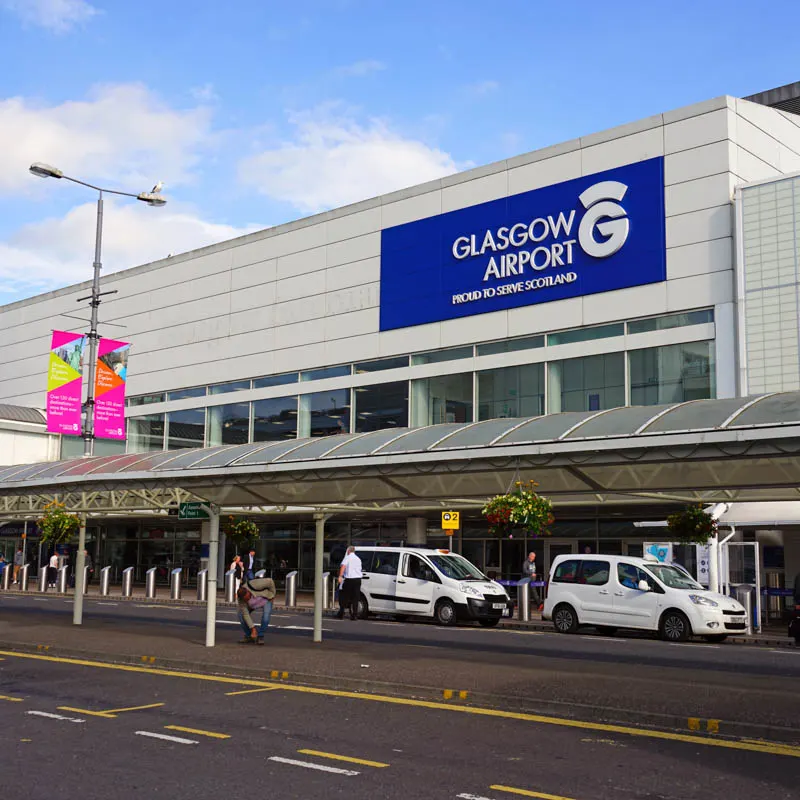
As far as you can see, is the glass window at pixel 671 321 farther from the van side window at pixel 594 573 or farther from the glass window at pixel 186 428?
the glass window at pixel 186 428

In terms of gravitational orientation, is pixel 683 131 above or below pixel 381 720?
above

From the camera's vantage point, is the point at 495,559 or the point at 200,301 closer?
the point at 495,559

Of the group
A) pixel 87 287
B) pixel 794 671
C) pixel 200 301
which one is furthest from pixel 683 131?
pixel 87 287

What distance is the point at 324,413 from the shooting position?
1550 inches

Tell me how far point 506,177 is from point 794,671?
22448 mm

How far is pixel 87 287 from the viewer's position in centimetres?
5081

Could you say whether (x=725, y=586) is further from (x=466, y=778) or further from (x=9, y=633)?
(x=466, y=778)

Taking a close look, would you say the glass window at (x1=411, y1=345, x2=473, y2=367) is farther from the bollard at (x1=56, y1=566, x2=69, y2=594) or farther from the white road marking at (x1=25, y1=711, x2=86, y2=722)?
the white road marking at (x1=25, y1=711, x2=86, y2=722)

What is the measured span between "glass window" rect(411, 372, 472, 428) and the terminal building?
0.07m

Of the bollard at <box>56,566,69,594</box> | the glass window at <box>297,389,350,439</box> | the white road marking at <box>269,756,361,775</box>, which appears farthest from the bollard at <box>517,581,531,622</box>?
the bollard at <box>56,566,69,594</box>

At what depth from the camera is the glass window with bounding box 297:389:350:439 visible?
127ft

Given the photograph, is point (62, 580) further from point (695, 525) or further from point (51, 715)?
point (51, 715)

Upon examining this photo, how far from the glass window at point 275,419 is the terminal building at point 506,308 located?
0.08m

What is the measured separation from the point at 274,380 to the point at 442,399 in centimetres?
870
